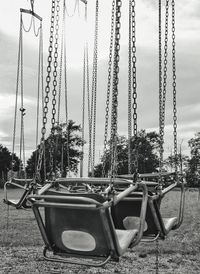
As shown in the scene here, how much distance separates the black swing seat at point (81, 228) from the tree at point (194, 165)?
206 feet

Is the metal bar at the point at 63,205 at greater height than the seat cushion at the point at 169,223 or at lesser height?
greater

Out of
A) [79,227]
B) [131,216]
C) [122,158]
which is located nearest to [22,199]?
[131,216]

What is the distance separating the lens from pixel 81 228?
9.79ft

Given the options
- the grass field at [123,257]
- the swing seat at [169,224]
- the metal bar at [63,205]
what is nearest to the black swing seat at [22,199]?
the grass field at [123,257]

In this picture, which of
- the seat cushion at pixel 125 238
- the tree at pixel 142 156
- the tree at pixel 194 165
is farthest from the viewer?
the tree at pixel 194 165

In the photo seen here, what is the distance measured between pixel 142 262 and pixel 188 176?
6194cm

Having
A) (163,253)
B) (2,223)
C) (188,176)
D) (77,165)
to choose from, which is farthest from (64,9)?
(188,176)

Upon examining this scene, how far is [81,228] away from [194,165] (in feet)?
221

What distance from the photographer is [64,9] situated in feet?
33.6

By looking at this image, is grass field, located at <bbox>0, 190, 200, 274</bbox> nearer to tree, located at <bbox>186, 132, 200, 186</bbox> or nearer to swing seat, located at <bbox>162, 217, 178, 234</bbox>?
swing seat, located at <bbox>162, 217, 178, 234</bbox>

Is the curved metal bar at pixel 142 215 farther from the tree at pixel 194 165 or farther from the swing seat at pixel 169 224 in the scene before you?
the tree at pixel 194 165

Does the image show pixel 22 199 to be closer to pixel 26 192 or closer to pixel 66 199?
pixel 26 192

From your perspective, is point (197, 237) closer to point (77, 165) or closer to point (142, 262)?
point (142, 262)

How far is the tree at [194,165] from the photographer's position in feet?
214
